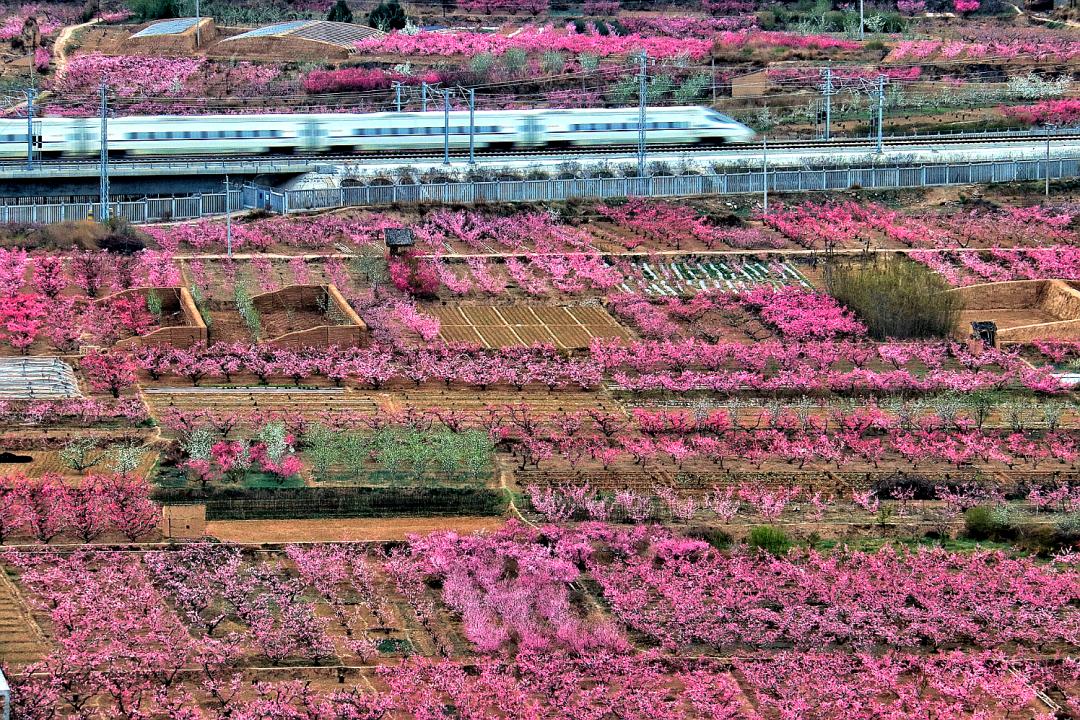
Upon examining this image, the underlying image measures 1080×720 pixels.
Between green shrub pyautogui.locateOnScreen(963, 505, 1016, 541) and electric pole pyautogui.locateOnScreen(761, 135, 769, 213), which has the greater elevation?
electric pole pyautogui.locateOnScreen(761, 135, 769, 213)

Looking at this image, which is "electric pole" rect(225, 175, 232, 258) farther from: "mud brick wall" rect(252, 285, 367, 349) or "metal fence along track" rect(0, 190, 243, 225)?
"mud brick wall" rect(252, 285, 367, 349)

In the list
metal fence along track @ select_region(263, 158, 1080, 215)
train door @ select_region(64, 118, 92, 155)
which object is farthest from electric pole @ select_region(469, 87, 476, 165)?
train door @ select_region(64, 118, 92, 155)

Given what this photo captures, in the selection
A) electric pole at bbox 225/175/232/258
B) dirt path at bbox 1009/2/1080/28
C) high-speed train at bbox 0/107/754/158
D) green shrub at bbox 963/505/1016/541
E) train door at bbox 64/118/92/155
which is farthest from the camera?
dirt path at bbox 1009/2/1080/28

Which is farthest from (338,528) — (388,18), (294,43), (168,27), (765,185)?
(388,18)

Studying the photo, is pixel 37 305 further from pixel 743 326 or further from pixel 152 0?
pixel 152 0

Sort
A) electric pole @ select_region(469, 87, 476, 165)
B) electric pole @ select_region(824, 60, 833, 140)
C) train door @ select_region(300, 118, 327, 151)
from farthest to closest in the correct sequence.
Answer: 1. electric pole @ select_region(824, 60, 833, 140)
2. train door @ select_region(300, 118, 327, 151)
3. electric pole @ select_region(469, 87, 476, 165)

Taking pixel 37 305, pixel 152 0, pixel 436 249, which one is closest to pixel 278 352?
pixel 37 305

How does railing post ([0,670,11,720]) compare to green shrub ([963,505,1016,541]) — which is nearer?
railing post ([0,670,11,720])

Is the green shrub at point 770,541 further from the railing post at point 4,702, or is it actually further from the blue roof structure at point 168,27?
the blue roof structure at point 168,27
